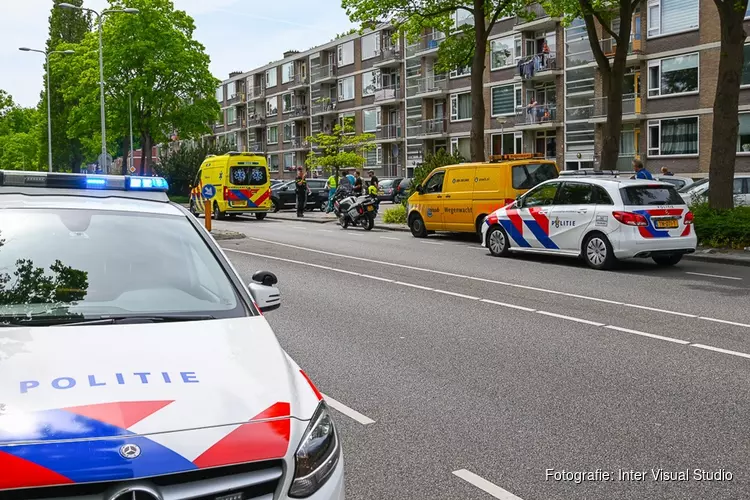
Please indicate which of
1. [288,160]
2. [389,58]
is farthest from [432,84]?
[288,160]

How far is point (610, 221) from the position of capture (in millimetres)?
14352

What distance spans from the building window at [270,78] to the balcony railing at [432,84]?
29.4m

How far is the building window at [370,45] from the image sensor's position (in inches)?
2539

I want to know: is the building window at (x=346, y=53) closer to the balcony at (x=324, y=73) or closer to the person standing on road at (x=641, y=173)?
the balcony at (x=324, y=73)

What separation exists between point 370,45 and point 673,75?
31843 mm

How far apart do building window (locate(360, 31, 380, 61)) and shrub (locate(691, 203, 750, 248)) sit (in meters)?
49.9

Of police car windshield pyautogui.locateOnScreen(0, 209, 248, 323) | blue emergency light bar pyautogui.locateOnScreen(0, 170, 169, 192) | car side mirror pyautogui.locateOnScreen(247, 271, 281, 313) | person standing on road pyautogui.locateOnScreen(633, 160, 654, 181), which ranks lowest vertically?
car side mirror pyautogui.locateOnScreen(247, 271, 281, 313)

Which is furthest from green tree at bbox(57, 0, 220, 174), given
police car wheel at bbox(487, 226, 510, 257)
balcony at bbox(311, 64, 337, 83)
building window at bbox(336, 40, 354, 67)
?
police car wheel at bbox(487, 226, 510, 257)

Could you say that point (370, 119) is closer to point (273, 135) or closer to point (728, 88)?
point (273, 135)

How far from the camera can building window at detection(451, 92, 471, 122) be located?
53.1 metres

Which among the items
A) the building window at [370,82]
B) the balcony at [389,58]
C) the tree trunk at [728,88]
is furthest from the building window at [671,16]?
the building window at [370,82]

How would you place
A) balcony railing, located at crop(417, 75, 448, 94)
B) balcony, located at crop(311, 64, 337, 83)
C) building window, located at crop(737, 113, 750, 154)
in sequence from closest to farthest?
building window, located at crop(737, 113, 750, 154), balcony railing, located at crop(417, 75, 448, 94), balcony, located at crop(311, 64, 337, 83)

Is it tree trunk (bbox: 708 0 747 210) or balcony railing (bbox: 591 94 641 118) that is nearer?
tree trunk (bbox: 708 0 747 210)

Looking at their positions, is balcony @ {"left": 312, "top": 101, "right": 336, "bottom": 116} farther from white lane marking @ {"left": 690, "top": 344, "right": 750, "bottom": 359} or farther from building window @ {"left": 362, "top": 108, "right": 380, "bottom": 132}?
white lane marking @ {"left": 690, "top": 344, "right": 750, "bottom": 359}
